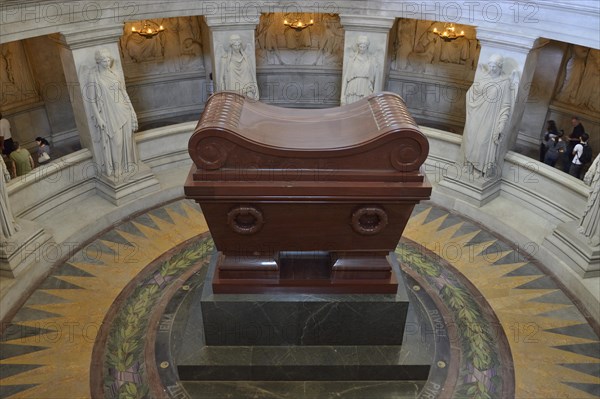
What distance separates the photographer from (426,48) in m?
10.8

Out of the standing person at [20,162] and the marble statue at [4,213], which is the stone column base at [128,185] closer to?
the standing person at [20,162]

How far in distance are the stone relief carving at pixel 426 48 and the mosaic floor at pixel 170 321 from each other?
471 centimetres

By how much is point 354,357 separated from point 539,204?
4461mm

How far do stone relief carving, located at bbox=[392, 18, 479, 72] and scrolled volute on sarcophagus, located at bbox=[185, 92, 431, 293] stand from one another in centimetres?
655

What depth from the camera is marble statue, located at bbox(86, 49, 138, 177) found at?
6863 mm

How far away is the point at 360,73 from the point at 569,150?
3.90 m

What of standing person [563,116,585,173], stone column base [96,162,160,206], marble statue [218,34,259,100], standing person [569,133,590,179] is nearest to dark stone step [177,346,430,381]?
stone column base [96,162,160,206]

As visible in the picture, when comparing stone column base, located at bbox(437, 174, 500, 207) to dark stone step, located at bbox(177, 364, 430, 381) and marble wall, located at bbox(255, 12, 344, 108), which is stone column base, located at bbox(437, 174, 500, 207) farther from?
marble wall, located at bbox(255, 12, 344, 108)

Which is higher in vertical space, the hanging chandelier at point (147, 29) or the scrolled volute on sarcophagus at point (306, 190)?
the hanging chandelier at point (147, 29)

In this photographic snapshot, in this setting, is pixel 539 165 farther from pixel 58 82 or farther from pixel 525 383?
pixel 58 82

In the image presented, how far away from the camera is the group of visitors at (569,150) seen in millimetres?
7883

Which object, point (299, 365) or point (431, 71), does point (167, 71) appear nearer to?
point (431, 71)

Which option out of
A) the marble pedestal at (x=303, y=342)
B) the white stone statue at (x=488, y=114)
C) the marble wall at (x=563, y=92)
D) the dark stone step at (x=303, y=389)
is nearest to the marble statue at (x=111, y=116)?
the marble pedestal at (x=303, y=342)

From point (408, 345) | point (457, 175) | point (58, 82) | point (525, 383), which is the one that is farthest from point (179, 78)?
point (525, 383)
